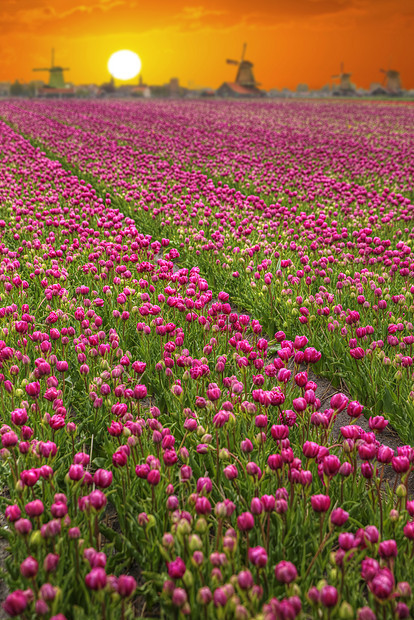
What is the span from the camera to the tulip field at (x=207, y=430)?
92.0 inches

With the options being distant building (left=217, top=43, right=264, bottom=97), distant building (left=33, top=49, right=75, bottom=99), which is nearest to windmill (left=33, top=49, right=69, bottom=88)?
distant building (left=33, top=49, right=75, bottom=99)

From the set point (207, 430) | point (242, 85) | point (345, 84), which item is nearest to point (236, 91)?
point (242, 85)

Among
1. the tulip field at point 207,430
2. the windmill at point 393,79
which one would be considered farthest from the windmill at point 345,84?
the tulip field at point 207,430

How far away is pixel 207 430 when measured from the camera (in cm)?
358

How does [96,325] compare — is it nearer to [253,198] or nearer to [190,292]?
[190,292]

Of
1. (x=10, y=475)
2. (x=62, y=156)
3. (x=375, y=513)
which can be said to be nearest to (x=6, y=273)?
(x=10, y=475)

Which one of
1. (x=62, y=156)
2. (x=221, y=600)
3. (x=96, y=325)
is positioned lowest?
(x=221, y=600)

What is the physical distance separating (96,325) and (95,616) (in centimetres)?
277

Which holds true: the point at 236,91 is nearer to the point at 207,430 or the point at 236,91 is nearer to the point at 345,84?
the point at 345,84

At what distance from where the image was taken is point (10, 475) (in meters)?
3.28

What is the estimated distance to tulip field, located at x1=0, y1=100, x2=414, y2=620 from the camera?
7.67 ft

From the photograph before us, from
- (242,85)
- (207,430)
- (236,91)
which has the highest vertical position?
(242,85)

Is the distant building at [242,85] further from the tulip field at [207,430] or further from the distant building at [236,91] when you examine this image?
the tulip field at [207,430]

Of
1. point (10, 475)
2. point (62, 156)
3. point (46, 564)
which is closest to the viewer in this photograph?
point (46, 564)
